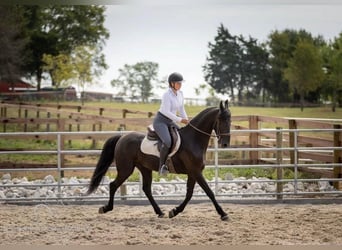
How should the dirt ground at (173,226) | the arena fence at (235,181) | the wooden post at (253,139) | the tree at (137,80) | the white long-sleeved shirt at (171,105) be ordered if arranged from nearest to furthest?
the dirt ground at (173,226) < the white long-sleeved shirt at (171,105) < the arena fence at (235,181) < the tree at (137,80) < the wooden post at (253,139)

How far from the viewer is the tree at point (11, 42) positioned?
19.8ft

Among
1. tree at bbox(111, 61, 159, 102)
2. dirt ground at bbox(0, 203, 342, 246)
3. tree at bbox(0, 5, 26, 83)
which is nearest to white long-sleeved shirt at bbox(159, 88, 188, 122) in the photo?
dirt ground at bbox(0, 203, 342, 246)

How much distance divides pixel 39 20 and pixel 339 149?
361cm

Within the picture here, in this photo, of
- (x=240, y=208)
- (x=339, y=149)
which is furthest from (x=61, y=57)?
(x=339, y=149)

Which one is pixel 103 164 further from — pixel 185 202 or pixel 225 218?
pixel 225 218

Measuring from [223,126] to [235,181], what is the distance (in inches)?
43.2

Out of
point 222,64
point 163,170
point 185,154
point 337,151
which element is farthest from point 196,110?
point 163,170

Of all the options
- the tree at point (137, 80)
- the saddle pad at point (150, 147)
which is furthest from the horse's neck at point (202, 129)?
the tree at point (137, 80)

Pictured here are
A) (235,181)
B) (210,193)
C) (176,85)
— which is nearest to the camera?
(210,193)

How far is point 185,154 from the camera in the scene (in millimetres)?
4320

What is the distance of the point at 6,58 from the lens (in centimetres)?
612

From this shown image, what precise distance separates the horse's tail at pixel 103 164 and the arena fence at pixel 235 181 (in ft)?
1.46

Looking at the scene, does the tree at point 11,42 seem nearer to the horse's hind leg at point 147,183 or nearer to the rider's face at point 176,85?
the horse's hind leg at point 147,183

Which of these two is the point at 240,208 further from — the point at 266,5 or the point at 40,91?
the point at 40,91
